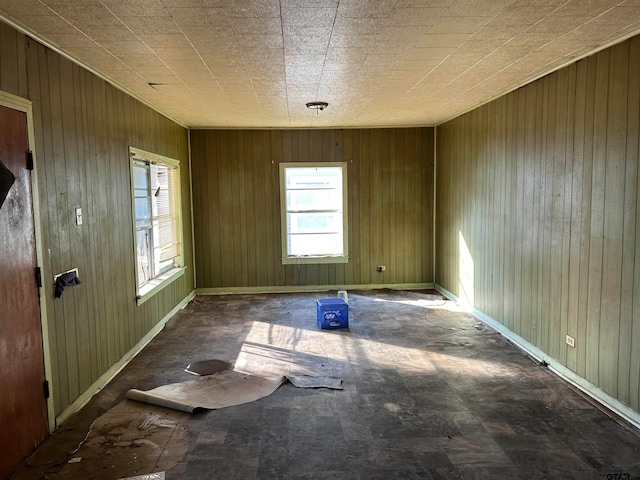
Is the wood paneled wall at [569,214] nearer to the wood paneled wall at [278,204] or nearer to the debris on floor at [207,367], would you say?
the wood paneled wall at [278,204]

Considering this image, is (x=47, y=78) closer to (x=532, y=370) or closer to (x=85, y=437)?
(x=85, y=437)

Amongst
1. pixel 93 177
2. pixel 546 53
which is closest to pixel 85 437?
→ pixel 93 177

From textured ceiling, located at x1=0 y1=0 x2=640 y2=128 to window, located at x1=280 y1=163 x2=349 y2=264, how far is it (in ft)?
7.43

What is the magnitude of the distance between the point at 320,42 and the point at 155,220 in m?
3.27

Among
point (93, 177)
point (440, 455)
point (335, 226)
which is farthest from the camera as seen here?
point (335, 226)

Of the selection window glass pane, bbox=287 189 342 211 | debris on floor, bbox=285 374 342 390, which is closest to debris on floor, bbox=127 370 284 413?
debris on floor, bbox=285 374 342 390

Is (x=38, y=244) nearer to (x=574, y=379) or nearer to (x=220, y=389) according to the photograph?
(x=220, y=389)

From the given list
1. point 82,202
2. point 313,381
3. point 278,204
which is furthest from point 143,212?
point 313,381

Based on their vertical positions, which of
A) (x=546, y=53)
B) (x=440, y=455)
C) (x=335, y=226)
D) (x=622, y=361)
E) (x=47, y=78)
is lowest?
(x=440, y=455)

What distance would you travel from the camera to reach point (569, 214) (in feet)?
11.9

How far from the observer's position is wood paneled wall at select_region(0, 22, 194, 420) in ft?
9.50

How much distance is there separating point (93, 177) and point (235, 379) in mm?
2026

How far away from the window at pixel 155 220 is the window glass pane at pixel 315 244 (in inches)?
71.2

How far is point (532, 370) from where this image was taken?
3879mm
